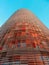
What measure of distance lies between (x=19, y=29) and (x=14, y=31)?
2.06 feet

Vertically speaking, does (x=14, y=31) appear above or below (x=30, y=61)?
above

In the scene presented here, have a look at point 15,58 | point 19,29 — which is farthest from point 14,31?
point 15,58

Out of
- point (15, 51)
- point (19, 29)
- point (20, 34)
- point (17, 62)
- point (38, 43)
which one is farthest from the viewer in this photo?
point (19, 29)

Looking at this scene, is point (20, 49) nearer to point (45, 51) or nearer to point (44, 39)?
point (45, 51)

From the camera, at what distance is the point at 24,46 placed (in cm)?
1473

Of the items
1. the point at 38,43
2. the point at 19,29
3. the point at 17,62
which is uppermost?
the point at 19,29

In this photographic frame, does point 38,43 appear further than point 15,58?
Yes

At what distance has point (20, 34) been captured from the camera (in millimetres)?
16672

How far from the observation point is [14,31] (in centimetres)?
1766

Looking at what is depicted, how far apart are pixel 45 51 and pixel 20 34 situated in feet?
11.6

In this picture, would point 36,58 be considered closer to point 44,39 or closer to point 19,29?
point 44,39

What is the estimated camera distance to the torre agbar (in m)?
13.1

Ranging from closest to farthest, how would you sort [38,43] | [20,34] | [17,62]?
[17,62]
[38,43]
[20,34]

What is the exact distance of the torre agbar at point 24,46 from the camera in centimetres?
1311
